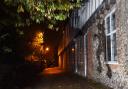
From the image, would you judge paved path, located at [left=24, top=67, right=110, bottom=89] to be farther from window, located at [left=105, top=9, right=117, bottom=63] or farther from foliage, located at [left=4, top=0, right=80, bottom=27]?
foliage, located at [left=4, top=0, right=80, bottom=27]

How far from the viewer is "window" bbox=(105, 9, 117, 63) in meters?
15.4

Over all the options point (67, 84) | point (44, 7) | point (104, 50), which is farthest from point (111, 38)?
point (67, 84)

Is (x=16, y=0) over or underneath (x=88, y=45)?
over

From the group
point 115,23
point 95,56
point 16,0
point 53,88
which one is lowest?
point 53,88

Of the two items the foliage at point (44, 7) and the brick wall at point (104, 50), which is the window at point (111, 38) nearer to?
the brick wall at point (104, 50)

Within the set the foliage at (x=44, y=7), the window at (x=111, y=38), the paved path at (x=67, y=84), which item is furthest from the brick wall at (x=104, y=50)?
the foliage at (x=44, y=7)

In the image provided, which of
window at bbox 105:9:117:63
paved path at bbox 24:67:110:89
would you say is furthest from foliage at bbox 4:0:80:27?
paved path at bbox 24:67:110:89

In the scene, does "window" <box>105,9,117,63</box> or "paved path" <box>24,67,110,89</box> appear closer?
"window" <box>105,9,117,63</box>

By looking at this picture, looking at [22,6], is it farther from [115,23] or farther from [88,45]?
[88,45]

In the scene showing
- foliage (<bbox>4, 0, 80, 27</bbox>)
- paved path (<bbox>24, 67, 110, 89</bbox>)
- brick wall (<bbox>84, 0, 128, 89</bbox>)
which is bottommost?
paved path (<bbox>24, 67, 110, 89</bbox>)

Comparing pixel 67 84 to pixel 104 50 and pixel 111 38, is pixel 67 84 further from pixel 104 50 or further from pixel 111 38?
pixel 111 38

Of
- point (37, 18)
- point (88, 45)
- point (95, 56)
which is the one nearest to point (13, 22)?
point (37, 18)

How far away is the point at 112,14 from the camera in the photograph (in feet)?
50.7

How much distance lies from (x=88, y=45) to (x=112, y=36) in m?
7.55
